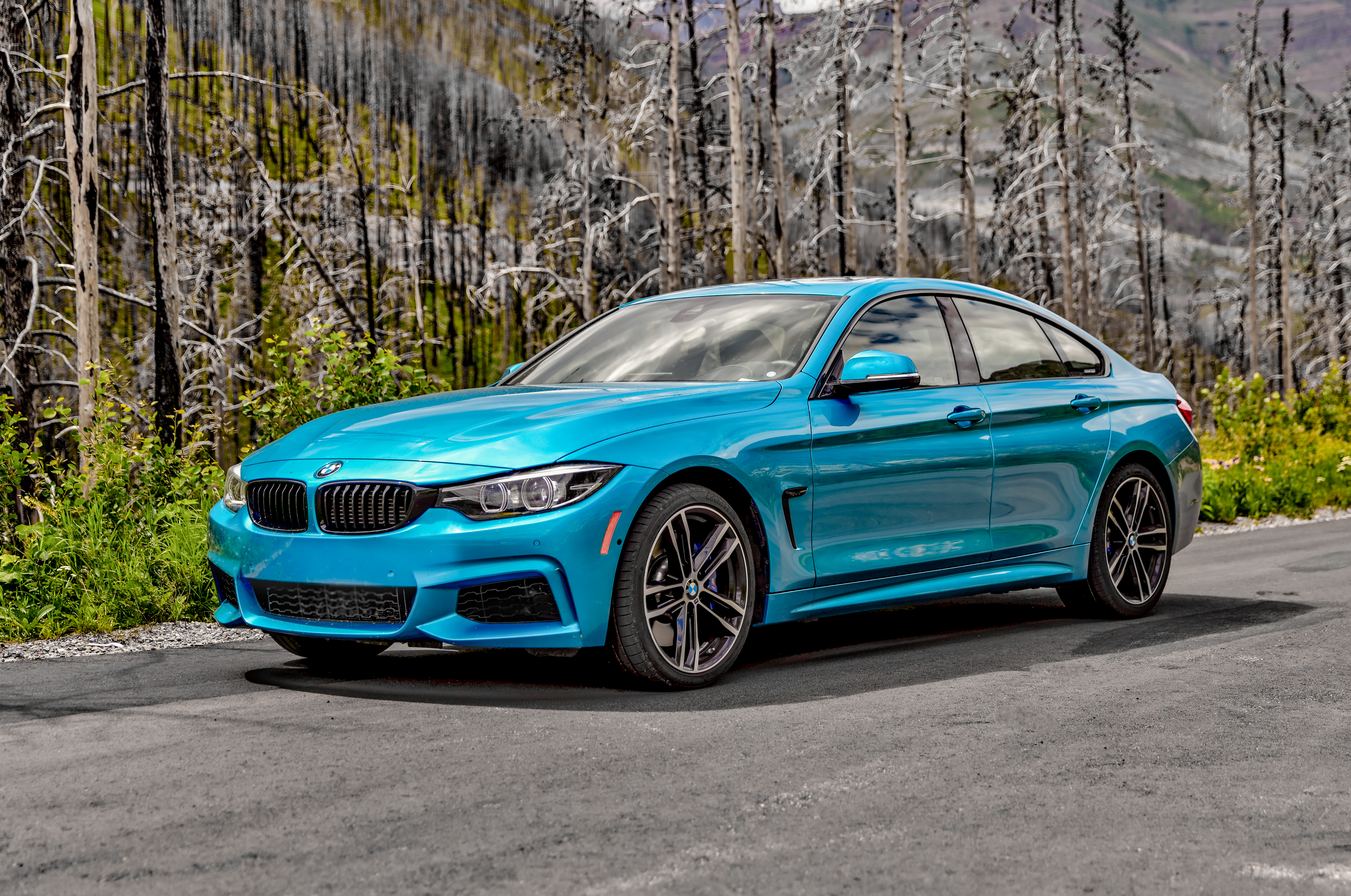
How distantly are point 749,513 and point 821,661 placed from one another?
36.7 inches

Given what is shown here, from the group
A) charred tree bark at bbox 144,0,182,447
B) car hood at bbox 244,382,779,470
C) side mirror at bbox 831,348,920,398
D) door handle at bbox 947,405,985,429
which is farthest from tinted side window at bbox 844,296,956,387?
charred tree bark at bbox 144,0,182,447

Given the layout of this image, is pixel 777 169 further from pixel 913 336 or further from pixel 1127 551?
pixel 913 336

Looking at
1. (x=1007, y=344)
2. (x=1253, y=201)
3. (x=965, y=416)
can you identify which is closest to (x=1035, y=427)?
(x=1007, y=344)

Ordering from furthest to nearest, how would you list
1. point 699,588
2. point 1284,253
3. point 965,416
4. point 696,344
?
point 1284,253 → point 965,416 → point 696,344 → point 699,588

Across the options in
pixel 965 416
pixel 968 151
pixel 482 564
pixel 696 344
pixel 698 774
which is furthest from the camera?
pixel 968 151

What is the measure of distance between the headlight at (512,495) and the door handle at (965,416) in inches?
87.5

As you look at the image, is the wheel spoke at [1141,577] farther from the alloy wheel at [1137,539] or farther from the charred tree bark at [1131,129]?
the charred tree bark at [1131,129]

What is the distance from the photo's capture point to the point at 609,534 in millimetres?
5191

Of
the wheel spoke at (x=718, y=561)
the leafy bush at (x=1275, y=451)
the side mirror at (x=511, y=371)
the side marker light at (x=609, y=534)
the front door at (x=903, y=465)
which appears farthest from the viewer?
the leafy bush at (x=1275, y=451)

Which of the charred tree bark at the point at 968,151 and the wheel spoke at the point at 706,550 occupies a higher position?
the charred tree bark at the point at 968,151

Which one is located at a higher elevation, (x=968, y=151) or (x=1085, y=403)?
(x=968, y=151)

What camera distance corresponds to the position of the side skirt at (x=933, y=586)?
5.95 metres

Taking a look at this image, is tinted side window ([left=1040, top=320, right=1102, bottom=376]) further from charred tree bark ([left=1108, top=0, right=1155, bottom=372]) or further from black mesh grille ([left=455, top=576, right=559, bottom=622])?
charred tree bark ([left=1108, top=0, right=1155, bottom=372])

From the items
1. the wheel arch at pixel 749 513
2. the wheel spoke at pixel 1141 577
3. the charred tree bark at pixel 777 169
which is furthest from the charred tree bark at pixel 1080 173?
the wheel arch at pixel 749 513
